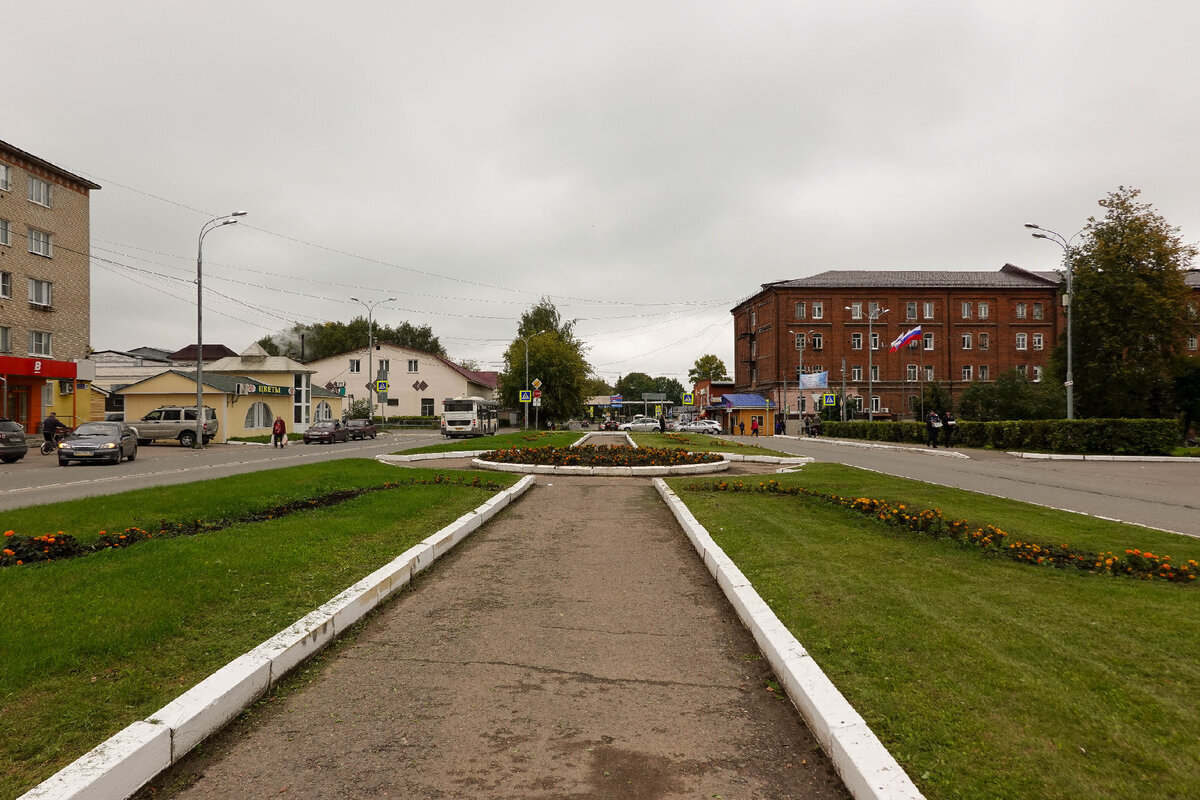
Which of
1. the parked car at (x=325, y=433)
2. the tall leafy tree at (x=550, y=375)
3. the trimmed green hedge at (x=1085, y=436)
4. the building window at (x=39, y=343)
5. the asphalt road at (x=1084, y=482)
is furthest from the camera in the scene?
the tall leafy tree at (x=550, y=375)

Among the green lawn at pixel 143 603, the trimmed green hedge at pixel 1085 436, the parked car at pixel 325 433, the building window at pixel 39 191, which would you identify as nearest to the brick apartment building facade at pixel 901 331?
the trimmed green hedge at pixel 1085 436

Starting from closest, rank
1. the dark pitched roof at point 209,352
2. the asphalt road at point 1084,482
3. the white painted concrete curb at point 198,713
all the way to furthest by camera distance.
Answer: the white painted concrete curb at point 198,713 → the asphalt road at point 1084,482 → the dark pitched roof at point 209,352

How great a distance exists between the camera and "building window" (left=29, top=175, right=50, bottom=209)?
3625 centimetres

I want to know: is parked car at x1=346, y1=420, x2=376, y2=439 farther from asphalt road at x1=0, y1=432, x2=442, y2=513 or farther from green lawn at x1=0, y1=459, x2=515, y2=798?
green lawn at x1=0, y1=459, x2=515, y2=798

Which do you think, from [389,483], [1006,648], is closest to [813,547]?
[1006,648]

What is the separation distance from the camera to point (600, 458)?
1922 cm

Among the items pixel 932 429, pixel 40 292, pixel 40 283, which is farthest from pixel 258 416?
pixel 932 429

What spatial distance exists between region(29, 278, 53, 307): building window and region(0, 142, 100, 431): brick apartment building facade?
0.14 feet

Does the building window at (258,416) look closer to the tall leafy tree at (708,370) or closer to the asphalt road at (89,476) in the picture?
the asphalt road at (89,476)

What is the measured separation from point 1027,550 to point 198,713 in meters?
7.42

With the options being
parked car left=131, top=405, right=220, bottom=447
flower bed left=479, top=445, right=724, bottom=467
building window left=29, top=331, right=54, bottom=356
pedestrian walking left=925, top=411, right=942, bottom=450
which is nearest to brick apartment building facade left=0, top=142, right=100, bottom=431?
building window left=29, top=331, right=54, bottom=356

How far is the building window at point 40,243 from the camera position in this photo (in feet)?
119

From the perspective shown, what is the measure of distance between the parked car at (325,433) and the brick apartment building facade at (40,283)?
12.0 m

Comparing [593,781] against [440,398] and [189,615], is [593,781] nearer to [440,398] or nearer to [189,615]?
[189,615]
